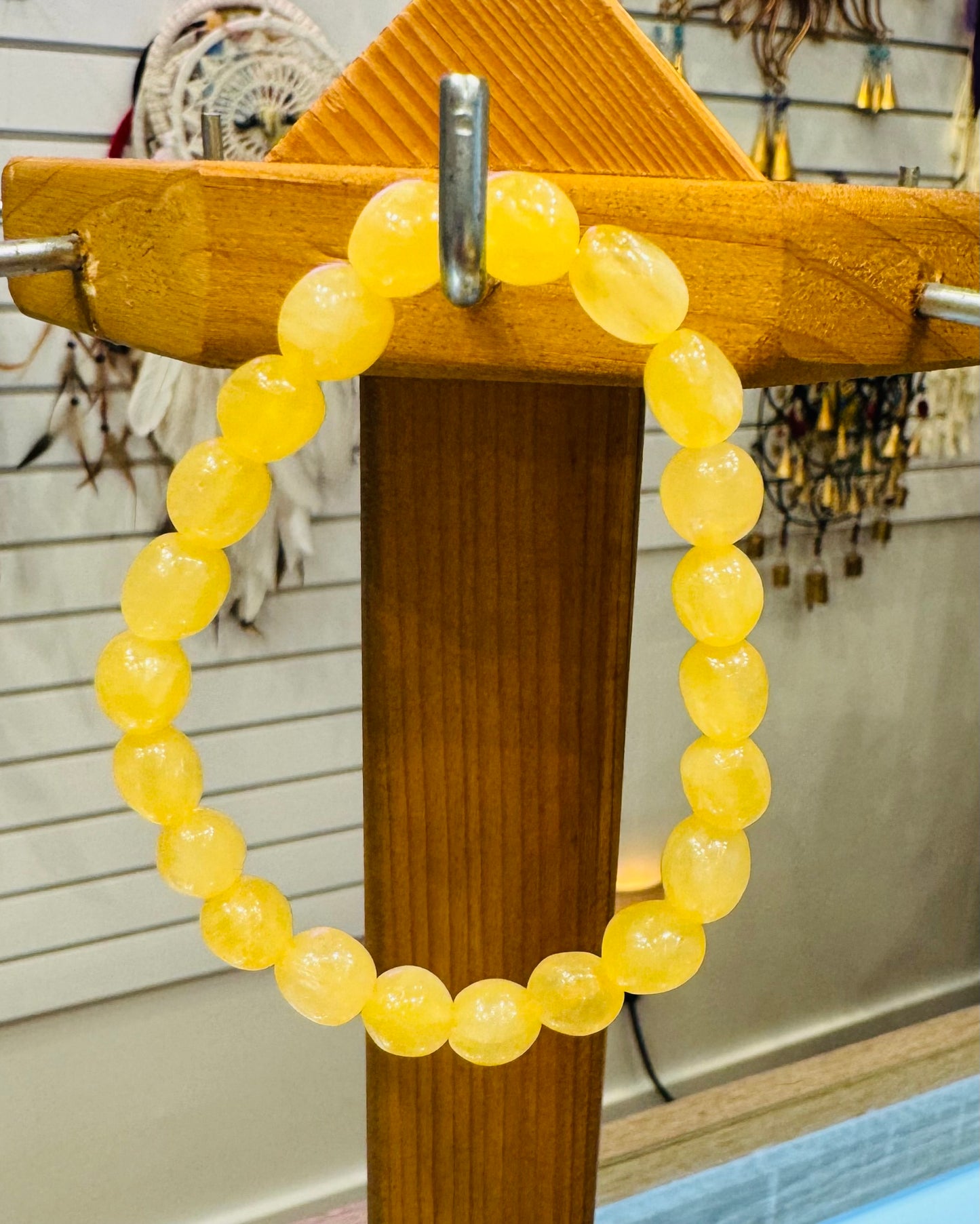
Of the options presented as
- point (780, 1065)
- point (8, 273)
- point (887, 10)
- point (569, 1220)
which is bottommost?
point (780, 1065)

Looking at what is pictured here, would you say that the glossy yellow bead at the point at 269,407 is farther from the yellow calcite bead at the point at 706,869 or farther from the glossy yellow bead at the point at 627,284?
the yellow calcite bead at the point at 706,869

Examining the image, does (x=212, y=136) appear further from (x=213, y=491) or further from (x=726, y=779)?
(x=726, y=779)

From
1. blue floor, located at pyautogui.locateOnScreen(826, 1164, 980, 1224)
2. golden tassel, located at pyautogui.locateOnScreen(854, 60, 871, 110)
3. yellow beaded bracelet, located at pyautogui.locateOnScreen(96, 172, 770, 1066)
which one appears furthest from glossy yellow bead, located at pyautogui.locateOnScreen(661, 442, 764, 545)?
golden tassel, located at pyautogui.locateOnScreen(854, 60, 871, 110)

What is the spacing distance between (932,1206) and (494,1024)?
0.81 m

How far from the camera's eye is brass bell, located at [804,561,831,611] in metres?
1.50

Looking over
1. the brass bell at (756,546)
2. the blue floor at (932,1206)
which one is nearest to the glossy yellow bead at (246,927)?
the blue floor at (932,1206)

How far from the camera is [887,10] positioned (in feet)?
4.30

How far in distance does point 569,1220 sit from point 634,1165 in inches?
27.8

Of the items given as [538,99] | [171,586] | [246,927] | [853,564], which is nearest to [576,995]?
[246,927]

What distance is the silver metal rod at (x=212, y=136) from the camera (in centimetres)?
46

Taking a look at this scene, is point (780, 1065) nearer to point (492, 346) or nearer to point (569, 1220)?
point (569, 1220)

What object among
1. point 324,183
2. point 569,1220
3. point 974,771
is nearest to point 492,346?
point 324,183

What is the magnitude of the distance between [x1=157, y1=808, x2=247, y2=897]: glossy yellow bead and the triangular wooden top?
0.29 meters

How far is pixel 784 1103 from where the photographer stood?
4.47 feet
